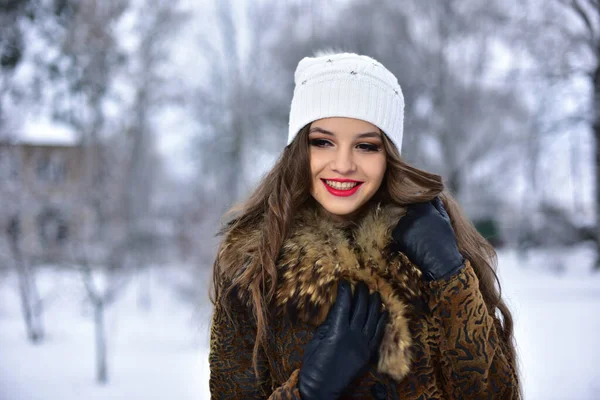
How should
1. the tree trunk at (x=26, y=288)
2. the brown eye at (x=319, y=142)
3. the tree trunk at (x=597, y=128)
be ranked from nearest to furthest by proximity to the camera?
the brown eye at (x=319, y=142)
the tree trunk at (x=597, y=128)
the tree trunk at (x=26, y=288)

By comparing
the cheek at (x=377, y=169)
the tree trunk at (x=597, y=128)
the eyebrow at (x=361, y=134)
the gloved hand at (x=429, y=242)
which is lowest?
the gloved hand at (x=429, y=242)

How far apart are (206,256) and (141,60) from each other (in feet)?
21.0

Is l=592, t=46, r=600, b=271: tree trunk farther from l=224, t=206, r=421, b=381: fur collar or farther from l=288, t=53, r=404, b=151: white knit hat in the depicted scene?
l=224, t=206, r=421, b=381: fur collar

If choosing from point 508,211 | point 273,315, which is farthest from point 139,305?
point 508,211

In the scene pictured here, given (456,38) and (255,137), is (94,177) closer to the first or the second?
(255,137)

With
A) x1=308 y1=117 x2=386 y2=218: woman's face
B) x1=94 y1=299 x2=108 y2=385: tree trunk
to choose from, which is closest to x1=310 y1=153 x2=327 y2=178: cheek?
x1=308 y1=117 x2=386 y2=218: woman's face

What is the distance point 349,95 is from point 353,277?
0.67 m

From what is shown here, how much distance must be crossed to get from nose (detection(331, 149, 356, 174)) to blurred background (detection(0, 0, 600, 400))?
1.40 meters

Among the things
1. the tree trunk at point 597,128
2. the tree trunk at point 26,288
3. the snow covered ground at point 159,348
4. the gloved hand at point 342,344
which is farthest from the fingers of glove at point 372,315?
the tree trunk at point 26,288

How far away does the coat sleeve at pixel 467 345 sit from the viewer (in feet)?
4.88

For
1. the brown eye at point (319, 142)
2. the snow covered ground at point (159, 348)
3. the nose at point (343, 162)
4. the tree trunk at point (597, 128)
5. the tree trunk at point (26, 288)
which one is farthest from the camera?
the tree trunk at point (26, 288)

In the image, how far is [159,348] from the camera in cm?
758

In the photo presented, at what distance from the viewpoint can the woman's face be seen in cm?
175

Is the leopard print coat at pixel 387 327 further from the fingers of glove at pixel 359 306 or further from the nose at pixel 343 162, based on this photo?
the nose at pixel 343 162
